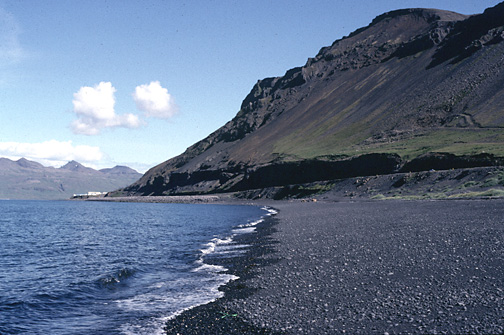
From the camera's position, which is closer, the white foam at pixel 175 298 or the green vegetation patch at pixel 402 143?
the white foam at pixel 175 298

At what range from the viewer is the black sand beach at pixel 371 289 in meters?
10.9

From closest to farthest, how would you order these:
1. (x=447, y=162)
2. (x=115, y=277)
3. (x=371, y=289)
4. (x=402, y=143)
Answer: (x=371, y=289) → (x=115, y=277) → (x=447, y=162) → (x=402, y=143)

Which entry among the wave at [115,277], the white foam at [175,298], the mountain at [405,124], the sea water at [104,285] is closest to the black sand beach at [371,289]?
the white foam at [175,298]

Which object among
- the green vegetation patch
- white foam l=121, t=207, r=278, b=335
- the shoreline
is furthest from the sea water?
the green vegetation patch

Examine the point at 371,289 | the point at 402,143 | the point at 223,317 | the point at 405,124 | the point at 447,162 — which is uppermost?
the point at 405,124

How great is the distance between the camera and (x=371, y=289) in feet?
45.7

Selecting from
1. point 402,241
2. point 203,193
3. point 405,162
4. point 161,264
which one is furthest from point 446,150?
point 203,193

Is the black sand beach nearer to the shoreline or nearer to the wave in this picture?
the shoreline

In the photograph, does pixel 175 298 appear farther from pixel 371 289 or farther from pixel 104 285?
pixel 371 289

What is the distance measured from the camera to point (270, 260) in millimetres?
22375

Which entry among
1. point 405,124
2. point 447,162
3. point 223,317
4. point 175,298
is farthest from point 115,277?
point 405,124

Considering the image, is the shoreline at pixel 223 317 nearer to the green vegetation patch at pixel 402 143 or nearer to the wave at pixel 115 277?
the wave at pixel 115 277

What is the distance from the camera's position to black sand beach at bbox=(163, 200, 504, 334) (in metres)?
10.9

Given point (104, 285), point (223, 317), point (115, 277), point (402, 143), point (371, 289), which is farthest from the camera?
point (402, 143)
